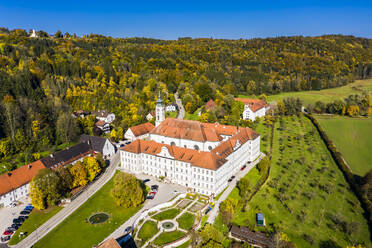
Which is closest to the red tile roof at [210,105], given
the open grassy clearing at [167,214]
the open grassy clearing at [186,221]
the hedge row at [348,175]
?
the hedge row at [348,175]

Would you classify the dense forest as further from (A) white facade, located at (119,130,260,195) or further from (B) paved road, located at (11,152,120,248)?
(A) white facade, located at (119,130,260,195)

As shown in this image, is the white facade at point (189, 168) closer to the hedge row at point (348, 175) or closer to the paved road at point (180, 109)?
the hedge row at point (348, 175)

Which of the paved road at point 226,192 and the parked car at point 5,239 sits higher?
the parked car at point 5,239

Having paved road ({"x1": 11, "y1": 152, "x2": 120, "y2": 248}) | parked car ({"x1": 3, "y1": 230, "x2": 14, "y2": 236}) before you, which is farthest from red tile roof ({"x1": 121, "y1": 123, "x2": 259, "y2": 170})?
parked car ({"x1": 3, "y1": 230, "x2": 14, "y2": 236})

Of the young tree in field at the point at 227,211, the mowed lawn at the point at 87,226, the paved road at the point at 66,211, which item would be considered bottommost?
the mowed lawn at the point at 87,226

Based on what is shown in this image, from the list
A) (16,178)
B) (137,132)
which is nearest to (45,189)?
(16,178)

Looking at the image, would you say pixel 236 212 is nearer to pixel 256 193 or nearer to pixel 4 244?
pixel 256 193

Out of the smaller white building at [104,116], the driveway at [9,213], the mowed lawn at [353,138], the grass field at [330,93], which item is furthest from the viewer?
the grass field at [330,93]
